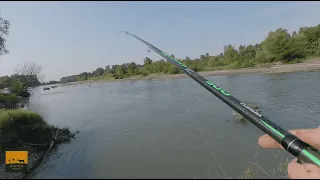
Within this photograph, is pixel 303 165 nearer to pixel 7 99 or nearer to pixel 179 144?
pixel 179 144

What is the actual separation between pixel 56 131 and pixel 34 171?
5.13m

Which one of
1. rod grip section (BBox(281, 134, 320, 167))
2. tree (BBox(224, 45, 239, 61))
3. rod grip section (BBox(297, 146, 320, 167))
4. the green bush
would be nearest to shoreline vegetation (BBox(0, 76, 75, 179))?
rod grip section (BBox(281, 134, 320, 167))

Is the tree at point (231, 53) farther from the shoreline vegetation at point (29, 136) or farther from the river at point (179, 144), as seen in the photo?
the shoreline vegetation at point (29, 136)

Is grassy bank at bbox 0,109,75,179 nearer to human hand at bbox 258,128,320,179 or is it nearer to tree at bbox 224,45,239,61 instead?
human hand at bbox 258,128,320,179

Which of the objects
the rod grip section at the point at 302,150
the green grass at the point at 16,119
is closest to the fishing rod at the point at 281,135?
the rod grip section at the point at 302,150

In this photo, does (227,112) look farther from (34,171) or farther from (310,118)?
(34,171)

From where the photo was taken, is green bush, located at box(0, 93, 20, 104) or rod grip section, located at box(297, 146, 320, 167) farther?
green bush, located at box(0, 93, 20, 104)

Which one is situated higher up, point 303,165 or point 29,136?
point 303,165

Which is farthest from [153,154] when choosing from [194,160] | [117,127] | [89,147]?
[117,127]

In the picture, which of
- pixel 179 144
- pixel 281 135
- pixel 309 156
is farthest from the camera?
pixel 179 144

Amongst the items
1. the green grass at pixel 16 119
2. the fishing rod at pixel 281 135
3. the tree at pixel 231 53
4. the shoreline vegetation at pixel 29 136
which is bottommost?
the shoreline vegetation at pixel 29 136

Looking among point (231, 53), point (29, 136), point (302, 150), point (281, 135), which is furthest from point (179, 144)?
point (231, 53)

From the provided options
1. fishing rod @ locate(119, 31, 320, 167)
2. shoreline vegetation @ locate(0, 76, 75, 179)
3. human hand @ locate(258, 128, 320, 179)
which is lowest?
shoreline vegetation @ locate(0, 76, 75, 179)

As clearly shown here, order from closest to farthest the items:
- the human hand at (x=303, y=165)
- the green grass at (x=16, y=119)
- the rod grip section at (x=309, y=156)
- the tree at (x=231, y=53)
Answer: the human hand at (x=303, y=165) → the rod grip section at (x=309, y=156) → the green grass at (x=16, y=119) → the tree at (x=231, y=53)
